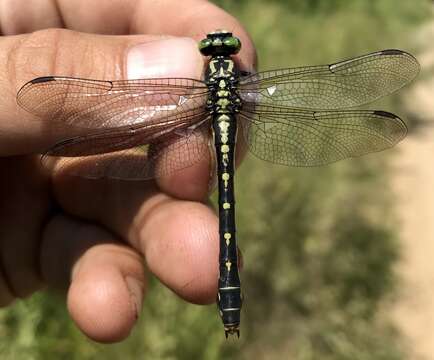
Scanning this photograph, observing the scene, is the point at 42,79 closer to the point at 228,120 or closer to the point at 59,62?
the point at 59,62

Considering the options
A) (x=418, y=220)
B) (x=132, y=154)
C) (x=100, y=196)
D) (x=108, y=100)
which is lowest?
(x=418, y=220)

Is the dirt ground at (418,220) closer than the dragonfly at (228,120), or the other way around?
the dragonfly at (228,120)

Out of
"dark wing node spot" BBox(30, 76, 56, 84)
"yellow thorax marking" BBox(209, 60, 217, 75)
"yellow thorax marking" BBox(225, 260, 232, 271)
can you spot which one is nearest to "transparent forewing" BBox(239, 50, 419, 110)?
"yellow thorax marking" BBox(209, 60, 217, 75)

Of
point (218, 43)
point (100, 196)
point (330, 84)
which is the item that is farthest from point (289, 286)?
point (218, 43)

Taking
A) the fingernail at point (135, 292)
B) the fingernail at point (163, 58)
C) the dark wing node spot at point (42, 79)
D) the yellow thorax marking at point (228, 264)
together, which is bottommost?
the fingernail at point (135, 292)

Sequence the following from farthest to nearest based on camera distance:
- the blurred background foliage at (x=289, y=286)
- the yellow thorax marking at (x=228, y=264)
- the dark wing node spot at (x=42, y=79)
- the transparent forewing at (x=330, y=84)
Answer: the blurred background foliage at (x=289, y=286)
the transparent forewing at (x=330, y=84)
the yellow thorax marking at (x=228, y=264)
the dark wing node spot at (x=42, y=79)

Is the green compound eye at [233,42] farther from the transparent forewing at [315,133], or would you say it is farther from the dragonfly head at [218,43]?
the transparent forewing at [315,133]

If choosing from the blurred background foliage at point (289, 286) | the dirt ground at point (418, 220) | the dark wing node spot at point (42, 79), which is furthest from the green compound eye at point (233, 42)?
the dirt ground at point (418, 220)
